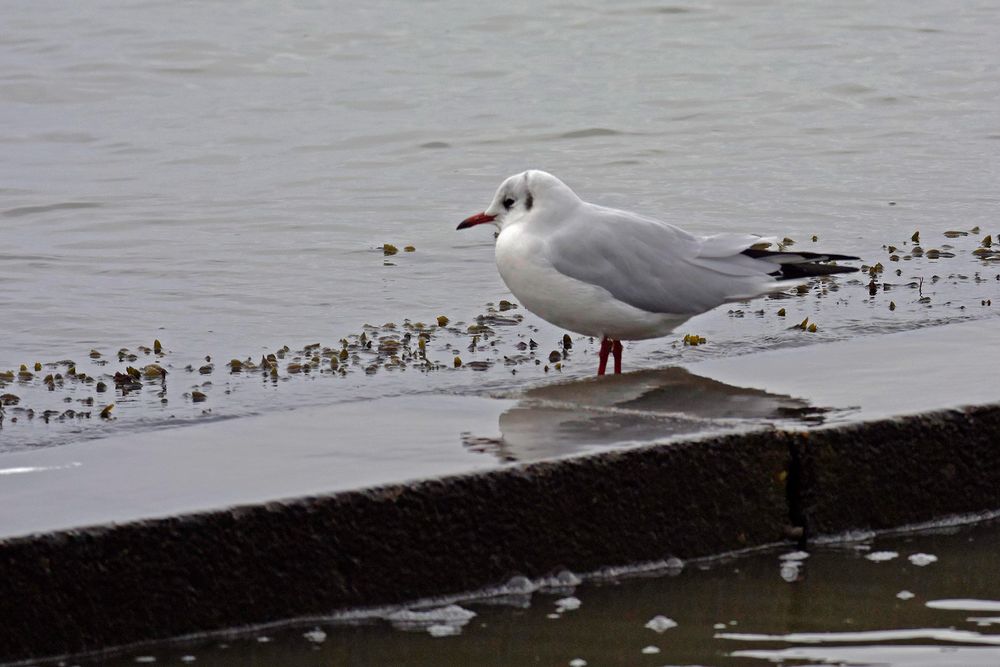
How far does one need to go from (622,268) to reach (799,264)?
69cm

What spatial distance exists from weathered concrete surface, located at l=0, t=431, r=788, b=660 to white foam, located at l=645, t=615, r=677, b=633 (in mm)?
346

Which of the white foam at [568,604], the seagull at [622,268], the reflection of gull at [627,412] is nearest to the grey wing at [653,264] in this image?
the seagull at [622,268]

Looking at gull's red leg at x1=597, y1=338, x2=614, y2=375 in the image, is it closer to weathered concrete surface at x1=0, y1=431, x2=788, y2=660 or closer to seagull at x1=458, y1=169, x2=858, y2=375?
seagull at x1=458, y1=169, x2=858, y2=375

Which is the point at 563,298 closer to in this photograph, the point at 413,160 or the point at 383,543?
the point at 383,543

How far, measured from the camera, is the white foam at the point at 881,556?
4.83 m

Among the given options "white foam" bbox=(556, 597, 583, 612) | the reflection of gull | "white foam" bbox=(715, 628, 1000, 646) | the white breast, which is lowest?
"white foam" bbox=(715, 628, 1000, 646)

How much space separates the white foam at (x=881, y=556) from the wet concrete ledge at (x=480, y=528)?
151 mm

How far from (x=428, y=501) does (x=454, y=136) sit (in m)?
11.0

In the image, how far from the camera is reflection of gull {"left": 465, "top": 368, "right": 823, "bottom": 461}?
4941mm

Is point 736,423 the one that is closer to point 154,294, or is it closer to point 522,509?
point 522,509

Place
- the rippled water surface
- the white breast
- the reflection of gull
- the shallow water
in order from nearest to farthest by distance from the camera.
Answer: the shallow water
the reflection of gull
the white breast
the rippled water surface

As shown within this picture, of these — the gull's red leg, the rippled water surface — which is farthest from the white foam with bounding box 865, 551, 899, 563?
the rippled water surface

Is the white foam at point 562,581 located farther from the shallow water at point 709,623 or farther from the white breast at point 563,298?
the white breast at point 563,298

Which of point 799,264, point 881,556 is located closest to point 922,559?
point 881,556
